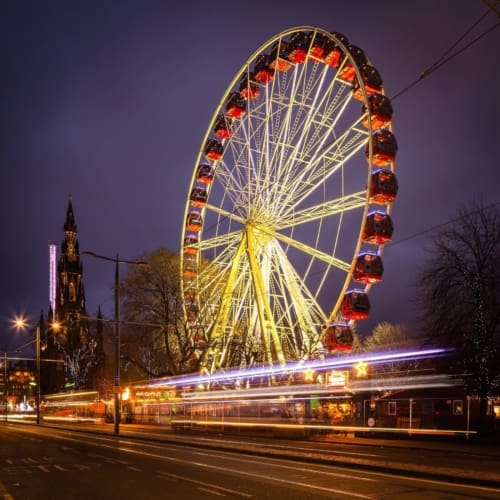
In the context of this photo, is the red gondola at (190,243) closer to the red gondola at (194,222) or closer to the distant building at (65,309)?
the red gondola at (194,222)

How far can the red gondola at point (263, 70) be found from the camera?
143 feet

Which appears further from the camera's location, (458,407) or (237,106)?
(237,106)

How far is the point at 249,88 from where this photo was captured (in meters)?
44.5

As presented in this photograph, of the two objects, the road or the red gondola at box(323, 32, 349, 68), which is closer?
the road

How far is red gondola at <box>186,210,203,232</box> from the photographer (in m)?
48.9

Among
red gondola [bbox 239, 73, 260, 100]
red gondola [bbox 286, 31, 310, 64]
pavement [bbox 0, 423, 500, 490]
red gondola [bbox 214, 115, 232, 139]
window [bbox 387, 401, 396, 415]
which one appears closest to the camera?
pavement [bbox 0, 423, 500, 490]

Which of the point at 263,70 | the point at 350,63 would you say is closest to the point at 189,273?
the point at 263,70

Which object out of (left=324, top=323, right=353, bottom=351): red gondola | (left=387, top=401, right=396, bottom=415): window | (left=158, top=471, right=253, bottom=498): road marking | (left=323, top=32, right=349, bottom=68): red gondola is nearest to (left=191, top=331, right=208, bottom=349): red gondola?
(left=324, top=323, right=353, bottom=351): red gondola

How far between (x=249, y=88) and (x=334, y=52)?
806cm

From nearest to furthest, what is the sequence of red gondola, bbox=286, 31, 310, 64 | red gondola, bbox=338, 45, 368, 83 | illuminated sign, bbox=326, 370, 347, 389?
illuminated sign, bbox=326, 370, 347, 389 → red gondola, bbox=338, 45, 368, 83 → red gondola, bbox=286, 31, 310, 64

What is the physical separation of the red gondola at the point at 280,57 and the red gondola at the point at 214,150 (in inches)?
279

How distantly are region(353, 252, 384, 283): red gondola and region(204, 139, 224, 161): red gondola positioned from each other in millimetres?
16879

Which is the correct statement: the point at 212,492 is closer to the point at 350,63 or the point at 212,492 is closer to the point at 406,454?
the point at 406,454

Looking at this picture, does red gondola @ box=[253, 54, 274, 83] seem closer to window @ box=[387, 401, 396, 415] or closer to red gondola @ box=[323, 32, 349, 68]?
red gondola @ box=[323, 32, 349, 68]
